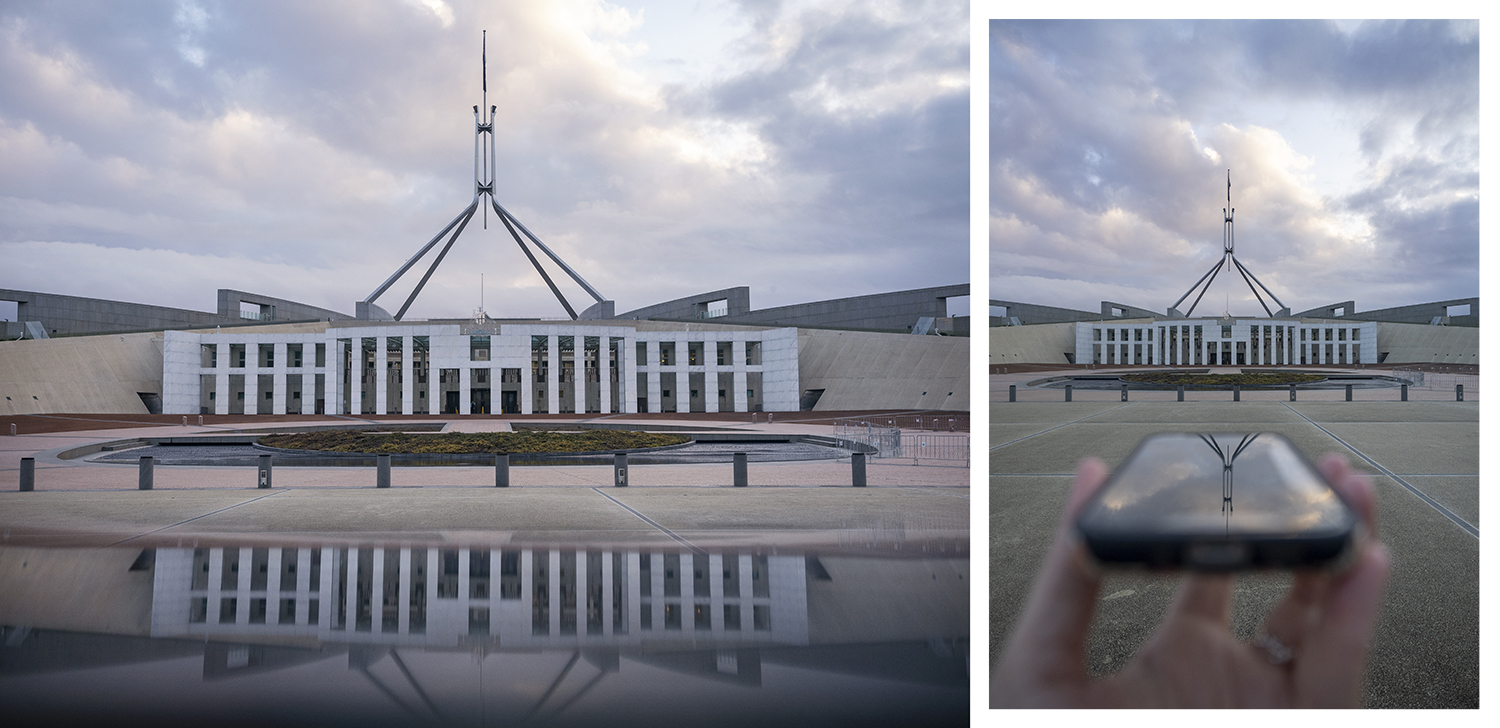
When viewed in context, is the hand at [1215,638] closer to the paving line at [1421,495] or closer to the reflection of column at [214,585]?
the paving line at [1421,495]

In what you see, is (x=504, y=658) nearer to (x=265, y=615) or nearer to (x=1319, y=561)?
(x=265, y=615)

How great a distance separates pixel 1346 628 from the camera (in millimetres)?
1399

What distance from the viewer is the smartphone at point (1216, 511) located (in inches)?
55.7

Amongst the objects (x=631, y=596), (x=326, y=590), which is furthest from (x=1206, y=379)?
(x=326, y=590)

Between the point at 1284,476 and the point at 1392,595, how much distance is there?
11.3ft

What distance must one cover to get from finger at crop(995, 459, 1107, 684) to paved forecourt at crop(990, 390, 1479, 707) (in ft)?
0.54

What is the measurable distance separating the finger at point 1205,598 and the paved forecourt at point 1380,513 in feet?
0.35

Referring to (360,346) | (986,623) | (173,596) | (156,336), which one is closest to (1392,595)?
(986,623)

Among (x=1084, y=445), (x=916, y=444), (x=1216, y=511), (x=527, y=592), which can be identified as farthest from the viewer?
(x=916, y=444)

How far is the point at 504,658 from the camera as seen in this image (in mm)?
4863

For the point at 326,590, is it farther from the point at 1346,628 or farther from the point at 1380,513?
the point at 1380,513

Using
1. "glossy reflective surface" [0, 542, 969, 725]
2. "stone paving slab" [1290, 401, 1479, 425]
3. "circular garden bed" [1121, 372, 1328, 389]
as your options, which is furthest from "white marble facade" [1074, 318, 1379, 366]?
"glossy reflective surface" [0, 542, 969, 725]

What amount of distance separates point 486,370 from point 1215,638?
45.5 m

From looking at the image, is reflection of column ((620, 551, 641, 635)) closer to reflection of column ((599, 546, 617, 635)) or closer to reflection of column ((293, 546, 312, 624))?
reflection of column ((599, 546, 617, 635))
